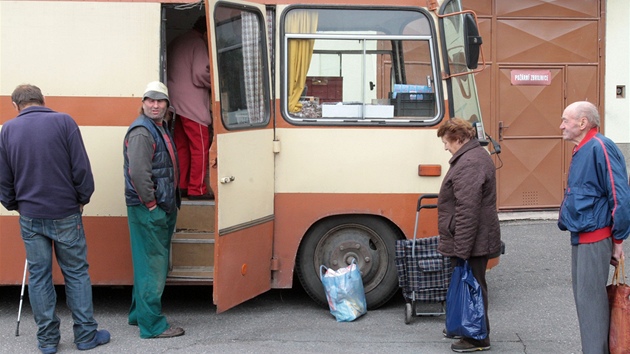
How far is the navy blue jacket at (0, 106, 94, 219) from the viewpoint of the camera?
6.02 m

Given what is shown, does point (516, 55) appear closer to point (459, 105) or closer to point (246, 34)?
point (459, 105)

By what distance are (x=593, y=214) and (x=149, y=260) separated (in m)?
3.20

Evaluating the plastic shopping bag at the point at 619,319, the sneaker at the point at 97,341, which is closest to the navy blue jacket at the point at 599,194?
the plastic shopping bag at the point at 619,319

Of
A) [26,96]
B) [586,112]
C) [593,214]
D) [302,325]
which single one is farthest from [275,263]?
[586,112]

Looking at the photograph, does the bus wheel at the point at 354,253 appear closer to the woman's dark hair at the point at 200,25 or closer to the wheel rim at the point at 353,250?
the wheel rim at the point at 353,250

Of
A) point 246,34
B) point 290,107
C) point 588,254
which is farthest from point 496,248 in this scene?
point 246,34

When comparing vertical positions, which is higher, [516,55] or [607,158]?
[516,55]

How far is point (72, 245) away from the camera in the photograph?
6.18 metres

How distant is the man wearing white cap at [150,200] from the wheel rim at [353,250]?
1.34m

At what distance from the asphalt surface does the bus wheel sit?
0.23 m

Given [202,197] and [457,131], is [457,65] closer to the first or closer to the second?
[457,131]

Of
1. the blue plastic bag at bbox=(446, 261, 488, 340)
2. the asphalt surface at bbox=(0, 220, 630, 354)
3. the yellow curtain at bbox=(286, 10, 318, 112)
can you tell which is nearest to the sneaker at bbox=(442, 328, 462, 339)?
the asphalt surface at bbox=(0, 220, 630, 354)

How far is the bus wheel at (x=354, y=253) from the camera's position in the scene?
7.12 m

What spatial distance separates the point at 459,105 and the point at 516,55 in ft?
16.9
